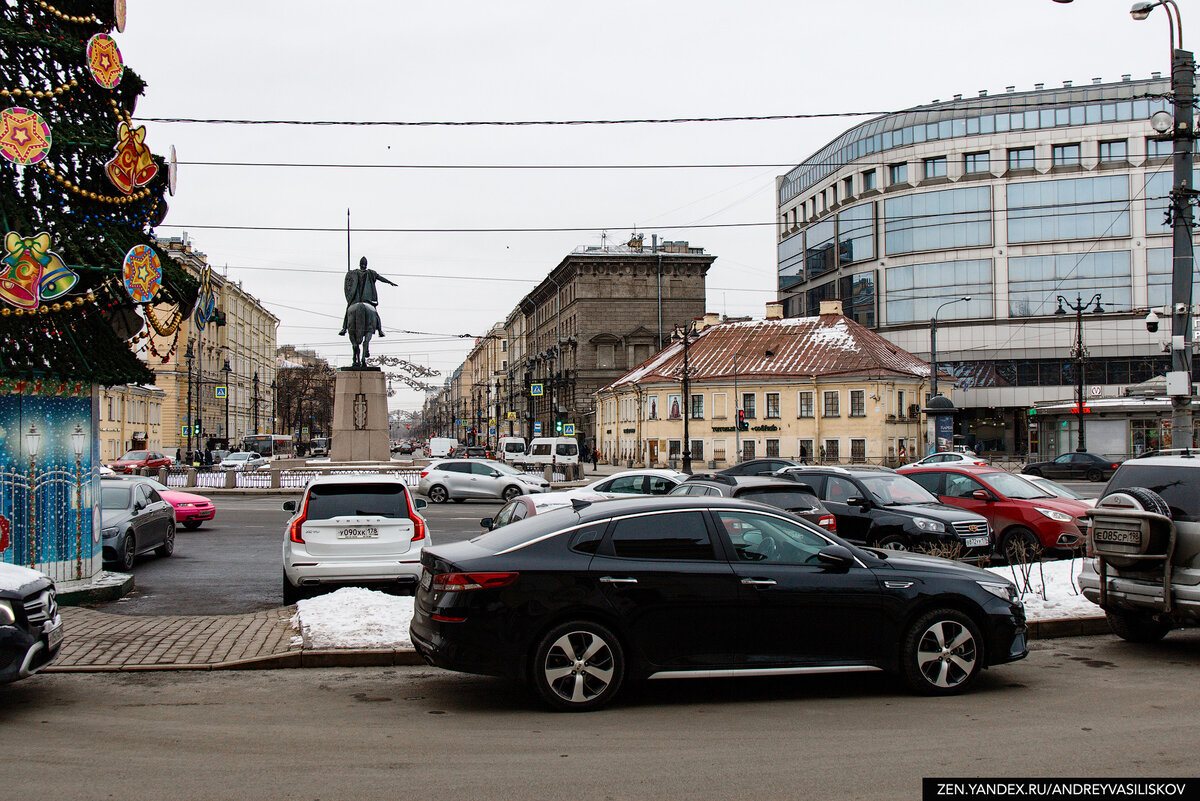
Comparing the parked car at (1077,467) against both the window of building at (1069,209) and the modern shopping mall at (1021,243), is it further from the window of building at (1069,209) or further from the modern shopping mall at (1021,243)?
the window of building at (1069,209)

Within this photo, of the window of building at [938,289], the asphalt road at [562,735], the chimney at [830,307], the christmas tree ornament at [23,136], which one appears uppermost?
the window of building at [938,289]

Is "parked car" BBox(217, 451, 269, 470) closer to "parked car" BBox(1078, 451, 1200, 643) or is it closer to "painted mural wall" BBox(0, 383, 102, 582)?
"painted mural wall" BBox(0, 383, 102, 582)

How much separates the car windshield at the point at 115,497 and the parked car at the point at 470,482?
17771mm

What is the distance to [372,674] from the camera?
866 cm

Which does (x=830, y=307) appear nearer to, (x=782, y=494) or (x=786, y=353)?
(x=786, y=353)

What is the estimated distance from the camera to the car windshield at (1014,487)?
16.1 m

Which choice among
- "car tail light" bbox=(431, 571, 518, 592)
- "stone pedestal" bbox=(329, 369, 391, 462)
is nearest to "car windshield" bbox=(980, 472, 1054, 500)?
"car tail light" bbox=(431, 571, 518, 592)

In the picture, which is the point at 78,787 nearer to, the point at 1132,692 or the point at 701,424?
the point at 1132,692

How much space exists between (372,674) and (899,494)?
945 centimetres

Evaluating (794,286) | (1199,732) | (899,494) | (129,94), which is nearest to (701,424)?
Answer: (794,286)

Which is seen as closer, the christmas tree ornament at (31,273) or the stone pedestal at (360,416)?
the christmas tree ornament at (31,273)

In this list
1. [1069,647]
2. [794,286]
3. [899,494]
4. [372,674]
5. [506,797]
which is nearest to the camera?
[506,797]

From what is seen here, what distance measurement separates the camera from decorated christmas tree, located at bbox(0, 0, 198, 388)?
10.7 metres

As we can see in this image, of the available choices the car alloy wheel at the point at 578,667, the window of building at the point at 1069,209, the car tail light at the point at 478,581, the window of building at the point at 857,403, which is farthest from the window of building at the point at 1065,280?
the car tail light at the point at 478,581
